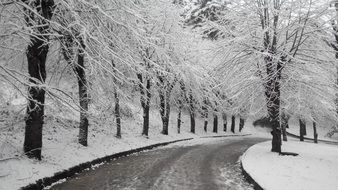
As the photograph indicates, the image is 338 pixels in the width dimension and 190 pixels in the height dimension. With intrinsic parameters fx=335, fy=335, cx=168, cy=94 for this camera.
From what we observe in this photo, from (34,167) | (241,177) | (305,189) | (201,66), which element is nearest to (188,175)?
(241,177)

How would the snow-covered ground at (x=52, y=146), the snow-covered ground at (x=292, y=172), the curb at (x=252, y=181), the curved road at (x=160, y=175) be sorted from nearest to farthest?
the snow-covered ground at (x=52, y=146), the snow-covered ground at (x=292, y=172), the curb at (x=252, y=181), the curved road at (x=160, y=175)

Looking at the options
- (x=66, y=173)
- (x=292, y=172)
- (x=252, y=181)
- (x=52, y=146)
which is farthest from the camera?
(x=52, y=146)

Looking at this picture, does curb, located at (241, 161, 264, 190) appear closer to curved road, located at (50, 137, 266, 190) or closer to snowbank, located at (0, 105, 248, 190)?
curved road, located at (50, 137, 266, 190)

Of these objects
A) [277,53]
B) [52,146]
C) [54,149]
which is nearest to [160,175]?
[54,149]

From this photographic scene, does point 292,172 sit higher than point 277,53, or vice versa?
point 277,53

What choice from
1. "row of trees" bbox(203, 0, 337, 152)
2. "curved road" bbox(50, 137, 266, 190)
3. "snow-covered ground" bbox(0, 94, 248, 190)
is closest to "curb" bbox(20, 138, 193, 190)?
"snow-covered ground" bbox(0, 94, 248, 190)

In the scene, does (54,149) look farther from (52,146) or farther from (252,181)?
(252,181)

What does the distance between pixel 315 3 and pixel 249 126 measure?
4129 centimetres

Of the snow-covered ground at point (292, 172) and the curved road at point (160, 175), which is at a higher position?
the snow-covered ground at point (292, 172)

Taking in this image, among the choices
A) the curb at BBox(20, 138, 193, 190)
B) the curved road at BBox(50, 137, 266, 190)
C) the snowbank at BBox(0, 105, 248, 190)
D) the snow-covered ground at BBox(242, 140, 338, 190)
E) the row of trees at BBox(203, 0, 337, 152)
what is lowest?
the curved road at BBox(50, 137, 266, 190)

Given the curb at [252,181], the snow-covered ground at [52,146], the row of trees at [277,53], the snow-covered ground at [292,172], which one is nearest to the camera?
the snow-covered ground at [52,146]

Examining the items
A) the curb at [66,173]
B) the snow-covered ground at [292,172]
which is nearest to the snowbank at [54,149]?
the curb at [66,173]

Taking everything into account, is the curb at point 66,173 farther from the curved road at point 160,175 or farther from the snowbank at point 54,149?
the curved road at point 160,175

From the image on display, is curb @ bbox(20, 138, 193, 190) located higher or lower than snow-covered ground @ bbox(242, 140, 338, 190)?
lower
